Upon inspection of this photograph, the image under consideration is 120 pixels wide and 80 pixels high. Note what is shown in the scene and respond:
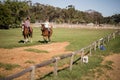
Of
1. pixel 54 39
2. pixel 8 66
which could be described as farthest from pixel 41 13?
pixel 8 66

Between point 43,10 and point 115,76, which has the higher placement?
point 43,10

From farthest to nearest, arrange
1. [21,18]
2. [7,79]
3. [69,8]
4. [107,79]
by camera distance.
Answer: [69,8] → [21,18] → [107,79] → [7,79]

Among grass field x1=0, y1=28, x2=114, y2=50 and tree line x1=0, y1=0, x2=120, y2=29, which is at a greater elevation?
tree line x1=0, y1=0, x2=120, y2=29

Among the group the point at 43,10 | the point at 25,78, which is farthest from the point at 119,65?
the point at 43,10

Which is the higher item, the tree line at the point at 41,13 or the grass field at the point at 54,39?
the tree line at the point at 41,13

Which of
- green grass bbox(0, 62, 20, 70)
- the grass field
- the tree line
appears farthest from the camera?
the tree line

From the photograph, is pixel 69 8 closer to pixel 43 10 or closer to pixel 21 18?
pixel 43 10

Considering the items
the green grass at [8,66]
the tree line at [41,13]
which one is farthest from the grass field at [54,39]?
the tree line at [41,13]

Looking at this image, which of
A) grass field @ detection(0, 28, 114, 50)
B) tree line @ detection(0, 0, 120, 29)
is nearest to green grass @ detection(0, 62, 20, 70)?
grass field @ detection(0, 28, 114, 50)

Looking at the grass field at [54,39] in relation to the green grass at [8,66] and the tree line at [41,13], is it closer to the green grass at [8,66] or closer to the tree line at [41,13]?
the green grass at [8,66]

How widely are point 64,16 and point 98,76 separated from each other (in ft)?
382

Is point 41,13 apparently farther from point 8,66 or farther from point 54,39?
point 8,66

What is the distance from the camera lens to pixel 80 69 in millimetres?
10984

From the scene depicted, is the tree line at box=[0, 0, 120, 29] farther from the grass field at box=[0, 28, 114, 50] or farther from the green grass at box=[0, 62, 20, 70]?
the green grass at box=[0, 62, 20, 70]
